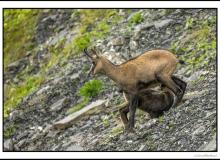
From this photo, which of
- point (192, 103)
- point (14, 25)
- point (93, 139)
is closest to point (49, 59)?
point (14, 25)

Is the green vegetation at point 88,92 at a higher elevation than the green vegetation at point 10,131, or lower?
higher

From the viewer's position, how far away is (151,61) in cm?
1859

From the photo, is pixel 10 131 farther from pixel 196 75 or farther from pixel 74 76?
pixel 196 75

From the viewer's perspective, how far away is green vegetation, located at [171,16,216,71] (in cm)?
2225

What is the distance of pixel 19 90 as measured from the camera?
27.3 meters

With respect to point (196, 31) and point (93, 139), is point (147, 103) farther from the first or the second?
point (196, 31)

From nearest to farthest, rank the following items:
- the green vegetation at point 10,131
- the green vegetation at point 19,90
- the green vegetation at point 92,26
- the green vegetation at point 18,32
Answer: the green vegetation at point 10,131 → the green vegetation at point 19,90 → the green vegetation at point 92,26 → the green vegetation at point 18,32

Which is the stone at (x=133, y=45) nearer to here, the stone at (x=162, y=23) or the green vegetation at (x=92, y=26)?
the stone at (x=162, y=23)

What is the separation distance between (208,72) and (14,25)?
12.2 metres

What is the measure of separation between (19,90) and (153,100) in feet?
29.2

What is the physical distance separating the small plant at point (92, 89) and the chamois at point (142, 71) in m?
4.70

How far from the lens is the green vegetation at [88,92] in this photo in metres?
23.7

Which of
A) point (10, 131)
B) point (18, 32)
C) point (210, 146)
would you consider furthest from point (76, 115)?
point (18, 32)

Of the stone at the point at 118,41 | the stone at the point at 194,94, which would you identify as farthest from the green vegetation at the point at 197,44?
the stone at the point at 118,41
